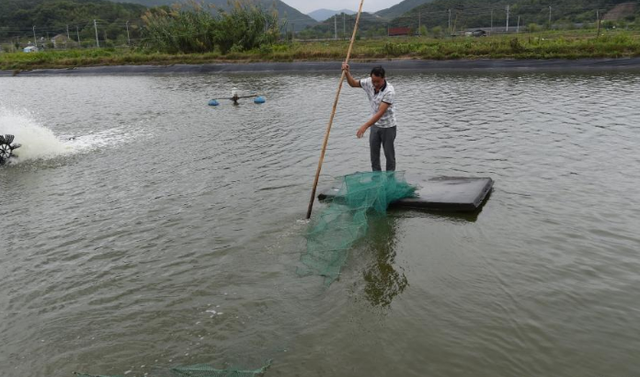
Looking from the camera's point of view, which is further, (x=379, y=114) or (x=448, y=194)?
(x=448, y=194)

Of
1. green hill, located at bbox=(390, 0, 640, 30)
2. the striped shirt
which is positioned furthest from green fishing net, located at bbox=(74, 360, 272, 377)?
green hill, located at bbox=(390, 0, 640, 30)

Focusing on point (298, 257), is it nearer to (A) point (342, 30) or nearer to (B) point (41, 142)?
(B) point (41, 142)

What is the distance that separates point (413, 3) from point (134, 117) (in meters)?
127

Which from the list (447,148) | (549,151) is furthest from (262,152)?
(549,151)

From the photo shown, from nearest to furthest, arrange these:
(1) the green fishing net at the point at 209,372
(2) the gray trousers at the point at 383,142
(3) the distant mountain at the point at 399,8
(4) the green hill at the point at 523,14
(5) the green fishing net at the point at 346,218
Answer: (1) the green fishing net at the point at 209,372 → (5) the green fishing net at the point at 346,218 → (2) the gray trousers at the point at 383,142 → (4) the green hill at the point at 523,14 → (3) the distant mountain at the point at 399,8

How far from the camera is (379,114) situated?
6.71m

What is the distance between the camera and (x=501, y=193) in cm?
761

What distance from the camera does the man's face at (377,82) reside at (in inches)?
263

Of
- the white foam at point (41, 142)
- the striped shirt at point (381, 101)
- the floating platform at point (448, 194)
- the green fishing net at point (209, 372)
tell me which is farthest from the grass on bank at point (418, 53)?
the green fishing net at point (209, 372)

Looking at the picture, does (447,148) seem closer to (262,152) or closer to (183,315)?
(262,152)

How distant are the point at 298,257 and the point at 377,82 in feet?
8.81

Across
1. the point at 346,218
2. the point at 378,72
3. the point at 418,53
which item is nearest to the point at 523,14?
the point at 418,53

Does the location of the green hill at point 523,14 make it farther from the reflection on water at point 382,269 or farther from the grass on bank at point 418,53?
the reflection on water at point 382,269

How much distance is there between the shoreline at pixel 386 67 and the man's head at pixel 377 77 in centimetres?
1923
